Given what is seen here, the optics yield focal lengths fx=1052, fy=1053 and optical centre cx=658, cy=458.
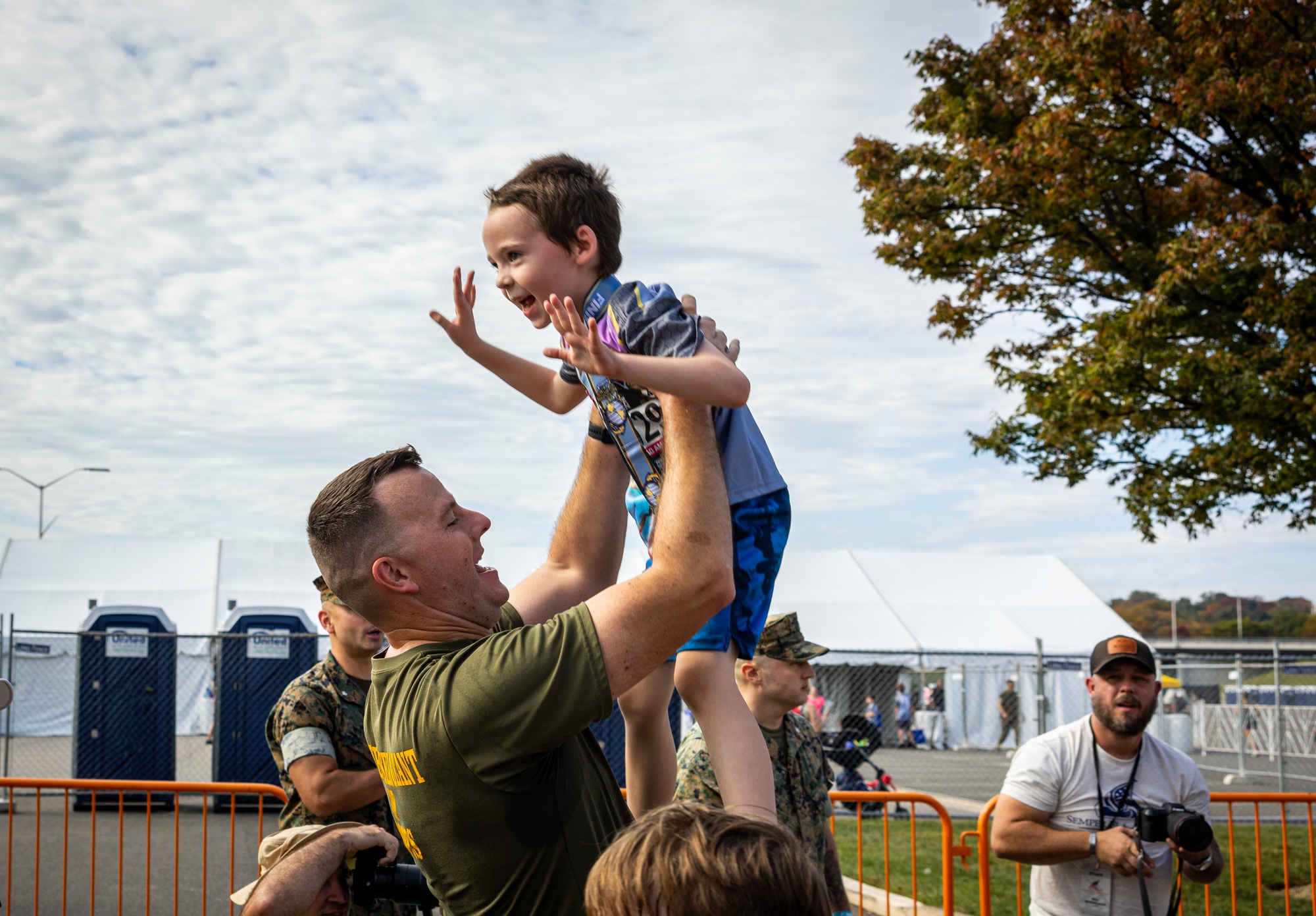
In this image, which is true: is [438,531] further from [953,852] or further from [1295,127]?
[1295,127]

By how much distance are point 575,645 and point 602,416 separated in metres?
0.81

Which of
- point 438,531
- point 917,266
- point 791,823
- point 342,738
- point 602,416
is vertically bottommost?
point 791,823

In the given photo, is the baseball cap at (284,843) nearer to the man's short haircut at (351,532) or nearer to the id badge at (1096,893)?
the man's short haircut at (351,532)

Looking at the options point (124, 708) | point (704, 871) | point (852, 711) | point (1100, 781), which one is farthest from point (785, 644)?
point (852, 711)

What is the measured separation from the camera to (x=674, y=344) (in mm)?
2096

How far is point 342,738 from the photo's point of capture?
3891 mm

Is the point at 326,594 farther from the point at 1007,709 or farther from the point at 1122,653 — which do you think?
the point at 1007,709

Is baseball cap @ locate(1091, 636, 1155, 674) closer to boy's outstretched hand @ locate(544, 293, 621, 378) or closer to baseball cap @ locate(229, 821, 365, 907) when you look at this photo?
boy's outstretched hand @ locate(544, 293, 621, 378)

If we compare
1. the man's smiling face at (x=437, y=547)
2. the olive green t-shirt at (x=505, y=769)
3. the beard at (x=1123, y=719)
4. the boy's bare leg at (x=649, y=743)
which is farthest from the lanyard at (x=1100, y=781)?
the man's smiling face at (x=437, y=547)

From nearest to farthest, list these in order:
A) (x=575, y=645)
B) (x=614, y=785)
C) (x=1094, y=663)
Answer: (x=575, y=645), (x=614, y=785), (x=1094, y=663)

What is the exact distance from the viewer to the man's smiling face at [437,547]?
192 cm

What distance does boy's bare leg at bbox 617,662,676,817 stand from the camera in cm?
229

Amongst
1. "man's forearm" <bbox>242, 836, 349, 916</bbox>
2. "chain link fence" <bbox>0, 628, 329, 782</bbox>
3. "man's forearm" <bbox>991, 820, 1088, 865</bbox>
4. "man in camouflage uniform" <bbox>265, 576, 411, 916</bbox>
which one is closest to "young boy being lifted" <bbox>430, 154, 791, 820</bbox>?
"man's forearm" <bbox>242, 836, 349, 916</bbox>

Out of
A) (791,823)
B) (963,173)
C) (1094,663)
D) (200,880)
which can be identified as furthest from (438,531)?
(963,173)
